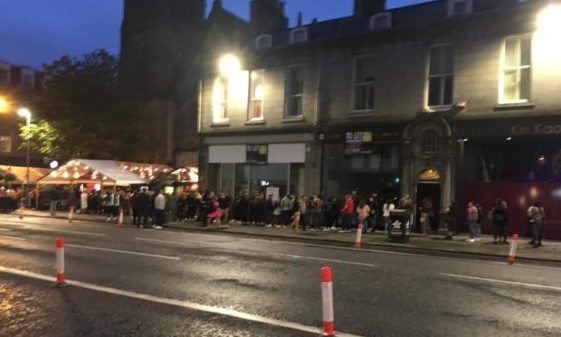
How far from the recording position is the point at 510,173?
75.9ft

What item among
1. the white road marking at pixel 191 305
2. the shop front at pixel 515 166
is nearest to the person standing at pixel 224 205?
the shop front at pixel 515 166

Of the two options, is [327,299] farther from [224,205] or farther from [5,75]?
[5,75]

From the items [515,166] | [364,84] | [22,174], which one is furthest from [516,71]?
[22,174]

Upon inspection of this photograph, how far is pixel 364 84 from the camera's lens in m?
26.7

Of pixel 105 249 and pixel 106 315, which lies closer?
pixel 106 315

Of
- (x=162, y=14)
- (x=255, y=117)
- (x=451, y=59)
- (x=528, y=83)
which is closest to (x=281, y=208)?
(x=255, y=117)

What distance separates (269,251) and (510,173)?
11.9 m

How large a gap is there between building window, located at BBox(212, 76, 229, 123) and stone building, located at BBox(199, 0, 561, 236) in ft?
0.24

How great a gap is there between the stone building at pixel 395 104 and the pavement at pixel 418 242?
277cm

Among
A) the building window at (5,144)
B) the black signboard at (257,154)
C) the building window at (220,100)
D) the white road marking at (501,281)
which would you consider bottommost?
the white road marking at (501,281)

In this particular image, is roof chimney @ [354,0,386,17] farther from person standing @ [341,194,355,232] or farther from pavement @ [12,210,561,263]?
pavement @ [12,210,561,263]

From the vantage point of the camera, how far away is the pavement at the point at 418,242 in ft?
58.0

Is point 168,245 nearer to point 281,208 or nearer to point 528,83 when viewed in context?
point 281,208

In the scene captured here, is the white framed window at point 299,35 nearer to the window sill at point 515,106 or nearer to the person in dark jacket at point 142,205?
the window sill at point 515,106
